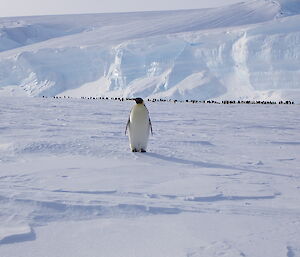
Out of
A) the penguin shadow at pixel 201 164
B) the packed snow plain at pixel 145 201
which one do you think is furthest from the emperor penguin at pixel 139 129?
the penguin shadow at pixel 201 164

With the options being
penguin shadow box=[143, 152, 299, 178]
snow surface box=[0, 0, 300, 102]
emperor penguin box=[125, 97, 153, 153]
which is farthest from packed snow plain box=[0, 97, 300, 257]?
snow surface box=[0, 0, 300, 102]

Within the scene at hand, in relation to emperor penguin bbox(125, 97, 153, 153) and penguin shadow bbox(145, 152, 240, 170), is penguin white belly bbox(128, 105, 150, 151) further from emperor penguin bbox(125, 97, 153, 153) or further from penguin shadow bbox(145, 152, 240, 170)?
penguin shadow bbox(145, 152, 240, 170)

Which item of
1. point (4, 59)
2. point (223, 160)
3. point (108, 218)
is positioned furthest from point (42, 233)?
point (4, 59)

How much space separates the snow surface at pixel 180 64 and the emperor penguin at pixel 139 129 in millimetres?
20036

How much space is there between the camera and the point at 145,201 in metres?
2.80

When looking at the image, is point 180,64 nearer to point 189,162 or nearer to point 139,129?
point 139,129

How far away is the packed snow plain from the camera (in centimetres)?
206

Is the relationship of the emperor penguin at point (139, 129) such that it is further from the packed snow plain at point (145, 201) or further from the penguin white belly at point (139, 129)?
the packed snow plain at point (145, 201)

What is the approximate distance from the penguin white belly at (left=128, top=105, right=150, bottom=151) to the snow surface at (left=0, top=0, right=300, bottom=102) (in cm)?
2004

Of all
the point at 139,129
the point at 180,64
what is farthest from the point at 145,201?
the point at 180,64

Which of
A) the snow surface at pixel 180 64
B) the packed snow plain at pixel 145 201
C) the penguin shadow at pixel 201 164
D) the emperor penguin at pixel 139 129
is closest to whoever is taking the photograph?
the packed snow plain at pixel 145 201

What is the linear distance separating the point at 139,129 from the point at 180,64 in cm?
2613

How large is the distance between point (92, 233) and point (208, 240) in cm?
58

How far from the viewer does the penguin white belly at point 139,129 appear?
521 centimetres
